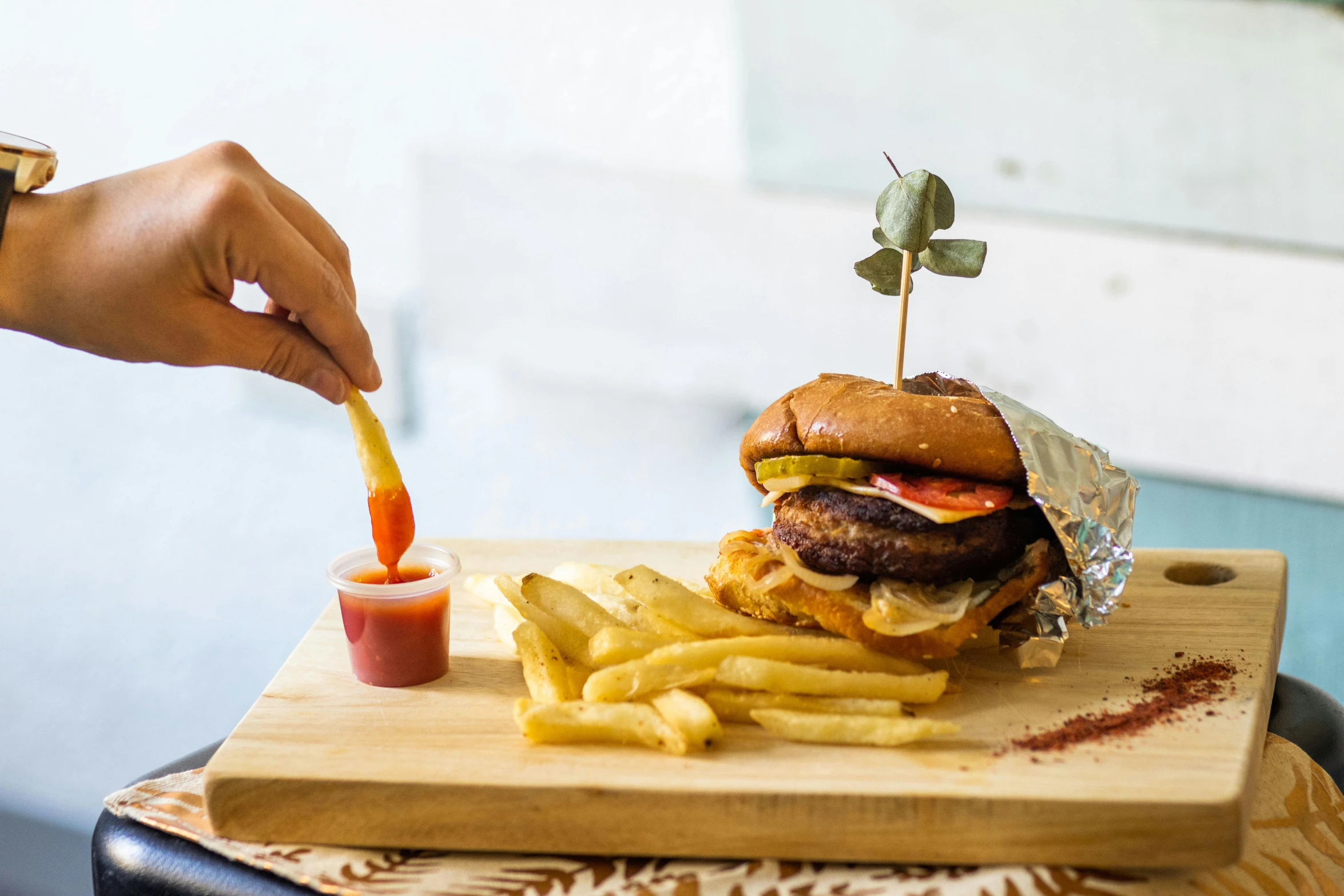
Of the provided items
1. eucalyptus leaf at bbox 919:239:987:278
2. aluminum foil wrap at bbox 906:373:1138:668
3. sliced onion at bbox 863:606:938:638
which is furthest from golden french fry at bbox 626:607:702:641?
eucalyptus leaf at bbox 919:239:987:278

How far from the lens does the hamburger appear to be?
230 cm

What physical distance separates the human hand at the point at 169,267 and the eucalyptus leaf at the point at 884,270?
3.80 ft

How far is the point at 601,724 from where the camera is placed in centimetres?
209

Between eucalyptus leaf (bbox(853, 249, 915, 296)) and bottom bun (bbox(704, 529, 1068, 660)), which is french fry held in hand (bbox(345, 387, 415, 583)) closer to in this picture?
bottom bun (bbox(704, 529, 1068, 660))

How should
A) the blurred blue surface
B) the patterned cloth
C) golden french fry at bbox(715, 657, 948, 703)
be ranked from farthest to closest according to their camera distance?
the blurred blue surface → golden french fry at bbox(715, 657, 948, 703) → the patterned cloth

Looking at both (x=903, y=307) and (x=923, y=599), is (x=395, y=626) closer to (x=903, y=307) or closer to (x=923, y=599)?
(x=923, y=599)

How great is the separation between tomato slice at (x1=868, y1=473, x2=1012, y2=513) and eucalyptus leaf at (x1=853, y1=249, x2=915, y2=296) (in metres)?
0.51

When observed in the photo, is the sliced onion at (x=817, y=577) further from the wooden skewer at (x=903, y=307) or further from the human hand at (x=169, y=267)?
the human hand at (x=169, y=267)

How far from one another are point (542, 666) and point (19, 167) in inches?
55.4

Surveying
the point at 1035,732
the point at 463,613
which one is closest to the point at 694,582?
the point at 463,613

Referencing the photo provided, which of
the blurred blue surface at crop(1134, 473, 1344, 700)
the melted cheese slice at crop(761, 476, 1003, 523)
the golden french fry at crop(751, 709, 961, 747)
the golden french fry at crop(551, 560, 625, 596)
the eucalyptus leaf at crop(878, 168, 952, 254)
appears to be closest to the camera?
the golden french fry at crop(751, 709, 961, 747)

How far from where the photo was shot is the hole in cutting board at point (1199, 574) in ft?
9.75

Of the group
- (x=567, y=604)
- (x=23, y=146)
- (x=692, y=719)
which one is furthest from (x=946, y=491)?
(x=23, y=146)

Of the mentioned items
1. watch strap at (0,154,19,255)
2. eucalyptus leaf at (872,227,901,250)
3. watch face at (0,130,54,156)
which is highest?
watch face at (0,130,54,156)
